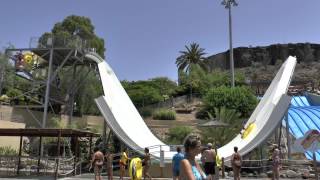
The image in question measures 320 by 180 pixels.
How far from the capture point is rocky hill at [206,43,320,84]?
96062mm

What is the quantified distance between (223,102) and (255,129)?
2193cm

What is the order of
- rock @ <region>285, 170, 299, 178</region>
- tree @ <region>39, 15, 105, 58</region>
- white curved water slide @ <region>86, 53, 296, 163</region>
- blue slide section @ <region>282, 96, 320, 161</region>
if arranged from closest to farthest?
white curved water slide @ <region>86, 53, 296, 163</region>, rock @ <region>285, 170, 299, 178</region>, blue slide section @ <region>282, 96, 320, 161</region>, tree @ <region>39, 15, 105, 58</region>

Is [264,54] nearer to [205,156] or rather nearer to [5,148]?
[5,148]

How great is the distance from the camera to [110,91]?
2545 cm

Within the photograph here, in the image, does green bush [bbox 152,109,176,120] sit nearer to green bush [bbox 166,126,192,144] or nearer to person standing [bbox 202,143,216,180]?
green bush [bbox 166,126,192,144]

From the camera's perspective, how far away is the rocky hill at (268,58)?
96.1m

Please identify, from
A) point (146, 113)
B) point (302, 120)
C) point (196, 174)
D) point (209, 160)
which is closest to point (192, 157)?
point (196, 174)

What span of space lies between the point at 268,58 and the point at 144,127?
79.1 metres

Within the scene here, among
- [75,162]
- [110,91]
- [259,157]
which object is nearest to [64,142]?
[110,91]

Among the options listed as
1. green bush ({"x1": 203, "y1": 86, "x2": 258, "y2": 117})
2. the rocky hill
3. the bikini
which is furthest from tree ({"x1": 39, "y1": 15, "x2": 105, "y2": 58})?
the bikini

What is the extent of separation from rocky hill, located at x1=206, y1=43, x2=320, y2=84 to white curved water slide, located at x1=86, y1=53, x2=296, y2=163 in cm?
7152

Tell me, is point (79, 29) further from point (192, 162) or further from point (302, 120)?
point (192, 162)

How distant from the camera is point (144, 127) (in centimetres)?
2612

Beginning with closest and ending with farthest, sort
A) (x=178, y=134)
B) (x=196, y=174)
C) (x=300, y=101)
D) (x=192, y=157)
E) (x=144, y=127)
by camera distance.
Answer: (x=196, y=174)
(x=192, y=157)
(x=144, y=127)
(x=178, y=134)
(x=300, y=101)
